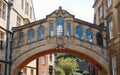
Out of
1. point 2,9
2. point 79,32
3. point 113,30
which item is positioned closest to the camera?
point 113,30

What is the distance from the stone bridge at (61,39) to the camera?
27.0m

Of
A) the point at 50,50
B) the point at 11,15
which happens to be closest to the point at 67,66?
the point at 50,50

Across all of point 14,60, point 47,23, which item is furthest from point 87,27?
point 14,60

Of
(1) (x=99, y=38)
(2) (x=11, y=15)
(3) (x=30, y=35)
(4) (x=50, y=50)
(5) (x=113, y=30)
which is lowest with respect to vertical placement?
(4) (x=50, y=50)

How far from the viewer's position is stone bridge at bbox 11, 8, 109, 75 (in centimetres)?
2695

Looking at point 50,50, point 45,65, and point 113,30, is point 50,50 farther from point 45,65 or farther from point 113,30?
point 45,65

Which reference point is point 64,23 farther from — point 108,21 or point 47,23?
point 108,21

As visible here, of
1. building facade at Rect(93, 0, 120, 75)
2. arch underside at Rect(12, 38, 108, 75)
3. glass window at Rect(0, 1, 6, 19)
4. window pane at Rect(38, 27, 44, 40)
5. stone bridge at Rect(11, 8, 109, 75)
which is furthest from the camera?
window pane at Rect(38, 27, 44, 40)

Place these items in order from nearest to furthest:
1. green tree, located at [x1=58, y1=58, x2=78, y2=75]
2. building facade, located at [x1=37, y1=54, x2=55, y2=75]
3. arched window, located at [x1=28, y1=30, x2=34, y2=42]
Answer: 1. arched window, located at [x1=28, y1=30, x2=34, y2=42]
2. building facade, located at [x1=37, y1=54, x2=55, y2=75]
3. green tree, located at [x1=58, y1=58, x2=78, y2=75]

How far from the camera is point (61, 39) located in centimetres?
2730

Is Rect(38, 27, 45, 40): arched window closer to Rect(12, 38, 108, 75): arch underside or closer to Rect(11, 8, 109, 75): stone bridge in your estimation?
Rect(11, 8, 109, 75): stone bridge

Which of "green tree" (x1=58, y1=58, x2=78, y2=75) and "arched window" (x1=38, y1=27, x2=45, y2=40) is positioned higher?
"arched window" (x1=38, y1=27, x2=45, y2=40)

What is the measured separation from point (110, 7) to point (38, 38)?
7410 millimetres

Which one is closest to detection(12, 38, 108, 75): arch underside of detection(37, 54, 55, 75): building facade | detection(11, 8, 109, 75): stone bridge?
detection(11, 8, 109, 75): stone bridge
